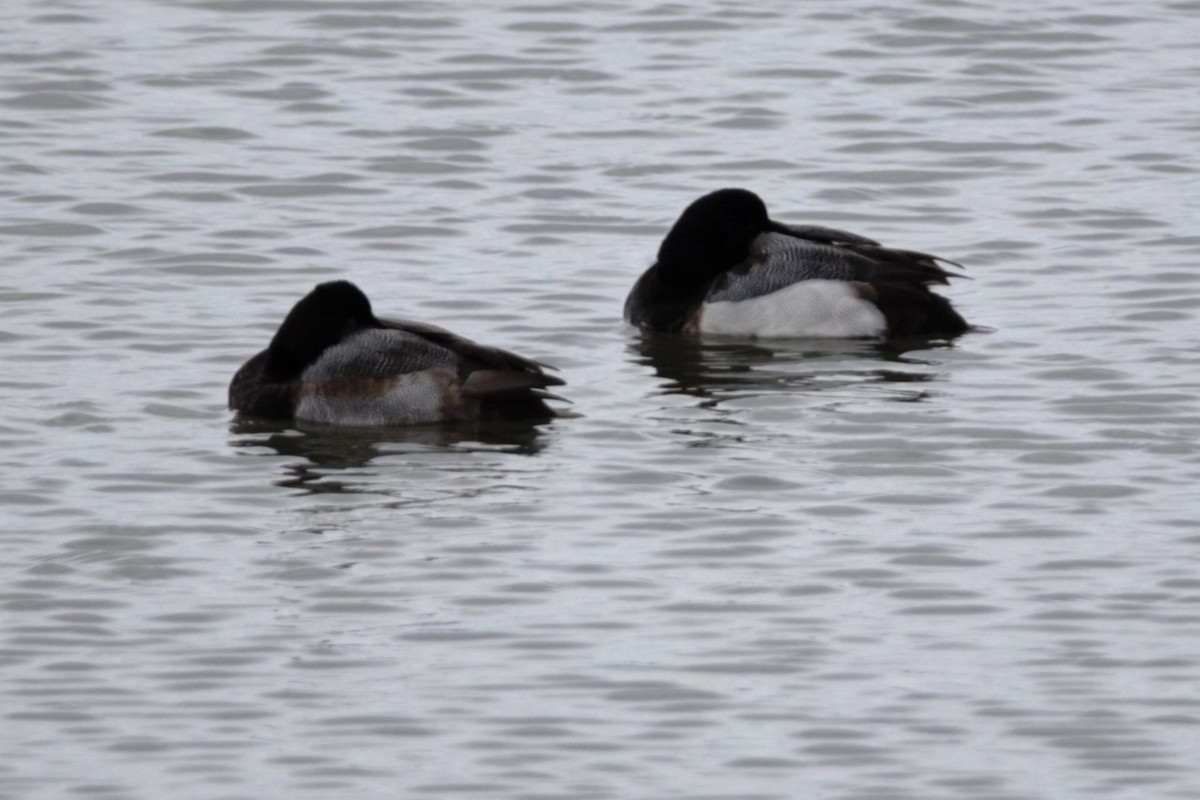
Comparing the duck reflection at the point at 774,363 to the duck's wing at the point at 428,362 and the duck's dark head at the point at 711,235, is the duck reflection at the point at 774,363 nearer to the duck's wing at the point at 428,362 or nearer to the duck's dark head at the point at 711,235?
the duck's dark head at the point at 711,235

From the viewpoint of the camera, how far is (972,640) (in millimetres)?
9750

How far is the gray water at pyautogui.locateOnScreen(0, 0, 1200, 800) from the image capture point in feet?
29.4

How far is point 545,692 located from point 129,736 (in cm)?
149

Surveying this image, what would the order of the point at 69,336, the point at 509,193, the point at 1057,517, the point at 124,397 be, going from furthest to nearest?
the point at 509,193
the point at 69,336
the point at 124,397
the point at 1057,517

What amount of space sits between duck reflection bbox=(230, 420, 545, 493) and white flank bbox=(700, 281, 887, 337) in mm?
2479

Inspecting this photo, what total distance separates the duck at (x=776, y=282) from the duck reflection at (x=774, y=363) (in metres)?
0.09

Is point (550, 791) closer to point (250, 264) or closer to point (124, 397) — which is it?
point (124, 397)

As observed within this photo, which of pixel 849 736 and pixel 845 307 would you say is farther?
pixel 845 307

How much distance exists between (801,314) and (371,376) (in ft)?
10.1

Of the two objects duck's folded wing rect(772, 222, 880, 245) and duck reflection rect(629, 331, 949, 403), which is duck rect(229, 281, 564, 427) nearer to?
duck reflection rect(629, 331, 949, 403)

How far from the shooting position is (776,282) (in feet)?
49.5

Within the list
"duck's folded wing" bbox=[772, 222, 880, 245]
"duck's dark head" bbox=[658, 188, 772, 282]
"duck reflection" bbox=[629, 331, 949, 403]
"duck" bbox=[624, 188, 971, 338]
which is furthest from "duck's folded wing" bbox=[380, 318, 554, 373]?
"duck's folded wing" bbox=[772, 222, 880, 245]

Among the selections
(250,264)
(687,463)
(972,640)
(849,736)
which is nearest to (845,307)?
(687,463)

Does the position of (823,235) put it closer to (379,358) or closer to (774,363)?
(774,363)
